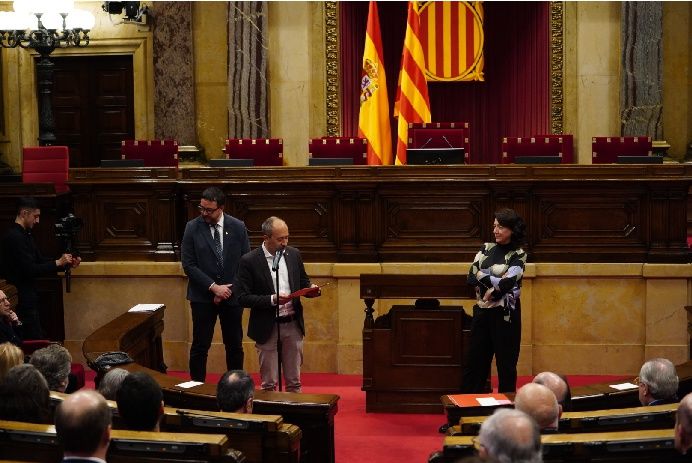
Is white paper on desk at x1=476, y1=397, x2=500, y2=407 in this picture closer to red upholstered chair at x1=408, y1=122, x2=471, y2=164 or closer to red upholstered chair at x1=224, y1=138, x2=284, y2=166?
red upholstered chair at x1=408, y1=122, x2=471, y2=164

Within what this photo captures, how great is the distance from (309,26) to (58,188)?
4.08 metres

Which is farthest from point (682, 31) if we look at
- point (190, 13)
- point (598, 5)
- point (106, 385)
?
point (106, 385)

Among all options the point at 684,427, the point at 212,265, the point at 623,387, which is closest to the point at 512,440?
the point at 684,427

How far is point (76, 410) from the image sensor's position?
326 cm

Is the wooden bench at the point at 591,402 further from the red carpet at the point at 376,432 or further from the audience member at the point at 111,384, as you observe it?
the audience member at the point at 111,384

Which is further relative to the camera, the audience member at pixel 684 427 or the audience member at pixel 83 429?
the audience member at pixel 684 427

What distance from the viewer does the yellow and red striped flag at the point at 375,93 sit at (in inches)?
452

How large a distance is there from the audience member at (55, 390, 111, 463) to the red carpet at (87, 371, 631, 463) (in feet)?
8.99

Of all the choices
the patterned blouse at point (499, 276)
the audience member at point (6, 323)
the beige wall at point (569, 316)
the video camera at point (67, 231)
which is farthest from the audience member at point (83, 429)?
the beige wall at point (569, 316)

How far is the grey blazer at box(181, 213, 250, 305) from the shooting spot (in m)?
6.77

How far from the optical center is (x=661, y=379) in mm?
4484

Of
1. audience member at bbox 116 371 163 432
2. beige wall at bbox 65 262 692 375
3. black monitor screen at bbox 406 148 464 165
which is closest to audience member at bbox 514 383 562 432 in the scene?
audience member at bbox 116 371 163 432

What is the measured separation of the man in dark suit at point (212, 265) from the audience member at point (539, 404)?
3.15 m

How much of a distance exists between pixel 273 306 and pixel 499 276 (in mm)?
1322
